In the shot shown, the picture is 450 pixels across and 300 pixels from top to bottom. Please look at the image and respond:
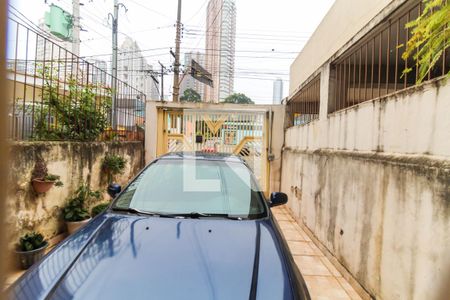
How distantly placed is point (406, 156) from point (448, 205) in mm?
604

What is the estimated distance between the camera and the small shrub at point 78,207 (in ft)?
12.6

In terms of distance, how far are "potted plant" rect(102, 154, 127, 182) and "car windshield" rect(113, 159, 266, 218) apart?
2.65 metres

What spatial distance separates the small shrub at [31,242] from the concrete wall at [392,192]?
3.36m

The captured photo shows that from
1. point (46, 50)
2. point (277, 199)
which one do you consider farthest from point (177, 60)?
point (277, 199)

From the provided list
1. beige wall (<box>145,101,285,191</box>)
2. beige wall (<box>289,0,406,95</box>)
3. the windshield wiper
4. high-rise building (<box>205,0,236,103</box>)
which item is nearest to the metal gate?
beige wall (<box>145,101,285,191</box>)

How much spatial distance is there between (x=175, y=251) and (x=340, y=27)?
14.6ft

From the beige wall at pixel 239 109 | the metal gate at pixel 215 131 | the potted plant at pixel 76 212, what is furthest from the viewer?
the metal gate at pixel 215 131

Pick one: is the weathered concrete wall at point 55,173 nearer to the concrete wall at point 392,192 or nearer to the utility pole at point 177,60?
the concrete wall at point 392,192

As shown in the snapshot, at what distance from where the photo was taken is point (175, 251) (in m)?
1.61

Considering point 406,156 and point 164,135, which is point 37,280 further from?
point 164,135

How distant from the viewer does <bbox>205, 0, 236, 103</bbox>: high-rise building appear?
39.4ft

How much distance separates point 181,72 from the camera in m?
13.8

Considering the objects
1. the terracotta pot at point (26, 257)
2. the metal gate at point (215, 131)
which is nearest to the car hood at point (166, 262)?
the terracotta pot at point (26, 257)

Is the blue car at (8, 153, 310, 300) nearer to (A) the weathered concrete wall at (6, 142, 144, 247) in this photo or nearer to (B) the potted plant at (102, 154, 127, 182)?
(A) the weathered concrete wall at (6, 142, 144, 247)
